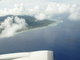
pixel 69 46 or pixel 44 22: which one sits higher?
pixel 44 22

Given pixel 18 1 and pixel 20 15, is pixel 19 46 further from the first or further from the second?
pixel 18 1

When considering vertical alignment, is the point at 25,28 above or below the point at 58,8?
below

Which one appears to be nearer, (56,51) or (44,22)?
(56,51)

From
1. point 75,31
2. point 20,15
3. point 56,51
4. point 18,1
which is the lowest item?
point 56,51

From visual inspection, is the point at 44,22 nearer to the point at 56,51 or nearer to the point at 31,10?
the point at 31,10

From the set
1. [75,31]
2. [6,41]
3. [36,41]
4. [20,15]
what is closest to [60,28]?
[75,31]

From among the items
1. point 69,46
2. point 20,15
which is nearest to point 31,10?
point 20,15
